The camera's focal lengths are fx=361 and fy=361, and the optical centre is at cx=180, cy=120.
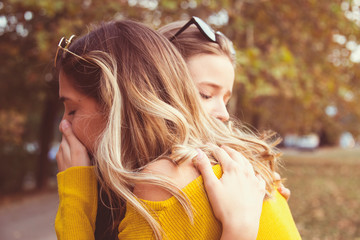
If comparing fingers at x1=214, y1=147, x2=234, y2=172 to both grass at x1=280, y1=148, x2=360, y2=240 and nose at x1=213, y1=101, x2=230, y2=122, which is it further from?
grass at x1=280, y1=148, x2=360, y2=240

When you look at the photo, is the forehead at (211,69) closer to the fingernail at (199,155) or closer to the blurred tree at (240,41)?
the fingernail at (199,155)

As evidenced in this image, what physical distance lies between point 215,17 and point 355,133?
53.8 feet

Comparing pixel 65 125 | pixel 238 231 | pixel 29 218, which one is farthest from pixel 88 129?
pixel 29 218

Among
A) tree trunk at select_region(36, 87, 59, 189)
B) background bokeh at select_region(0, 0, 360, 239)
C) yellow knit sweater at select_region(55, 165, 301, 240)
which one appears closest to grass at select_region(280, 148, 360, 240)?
background bokeh at select_region(0, 0, 360, 239)

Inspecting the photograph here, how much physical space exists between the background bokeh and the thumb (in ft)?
7.86

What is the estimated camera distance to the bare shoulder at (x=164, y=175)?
1.18 meters

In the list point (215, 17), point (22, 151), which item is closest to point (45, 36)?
point (215, 17)

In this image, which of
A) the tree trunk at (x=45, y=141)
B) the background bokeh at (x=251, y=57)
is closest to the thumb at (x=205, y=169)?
the background bokeh at (x=251, y=57)

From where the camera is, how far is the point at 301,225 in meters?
6.90

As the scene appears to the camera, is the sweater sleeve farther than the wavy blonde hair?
Yes

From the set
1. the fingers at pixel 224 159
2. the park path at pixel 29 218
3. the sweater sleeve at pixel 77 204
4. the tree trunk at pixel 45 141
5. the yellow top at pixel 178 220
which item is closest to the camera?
the yellow top at pixel 178 220

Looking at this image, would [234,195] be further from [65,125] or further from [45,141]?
[45,141]

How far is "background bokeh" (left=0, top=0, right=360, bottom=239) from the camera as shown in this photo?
634cm

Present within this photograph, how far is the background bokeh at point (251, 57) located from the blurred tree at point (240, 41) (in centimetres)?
2
